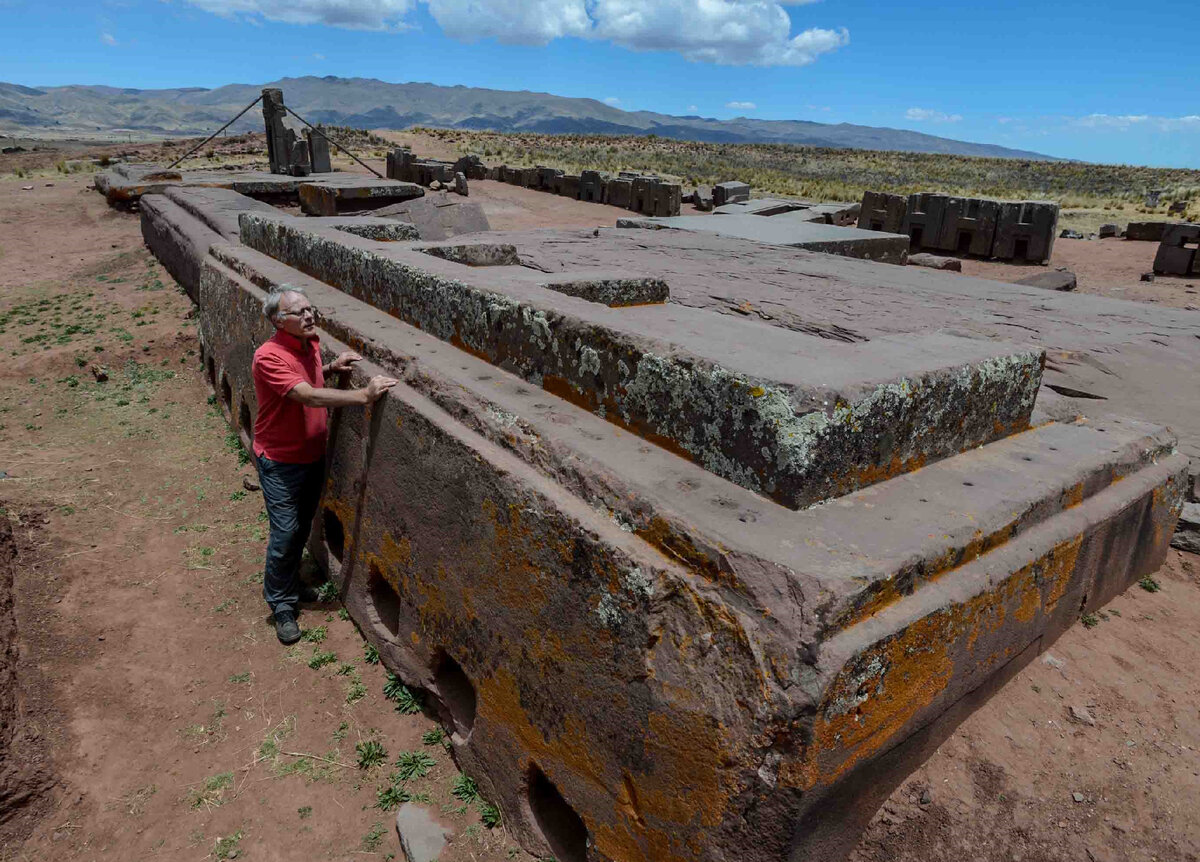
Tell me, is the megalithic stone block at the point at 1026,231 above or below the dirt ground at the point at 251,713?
above

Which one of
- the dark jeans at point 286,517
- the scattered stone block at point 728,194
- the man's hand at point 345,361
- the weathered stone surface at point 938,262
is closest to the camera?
the man's hand at point 345,361

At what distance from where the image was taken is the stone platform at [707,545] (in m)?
1.69

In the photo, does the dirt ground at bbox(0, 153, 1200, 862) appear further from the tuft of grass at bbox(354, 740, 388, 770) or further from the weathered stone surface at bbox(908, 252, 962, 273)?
the weathered stone surface at bbox(908, 252, 962, 273)

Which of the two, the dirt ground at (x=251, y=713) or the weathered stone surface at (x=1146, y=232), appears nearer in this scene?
the dirt ground at (x=251, y=713)

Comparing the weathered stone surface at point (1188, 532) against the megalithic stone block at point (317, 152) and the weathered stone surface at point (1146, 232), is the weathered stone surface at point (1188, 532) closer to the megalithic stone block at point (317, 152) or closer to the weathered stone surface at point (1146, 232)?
the weathered stone surface at point (1146, 232)

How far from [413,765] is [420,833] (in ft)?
1.12

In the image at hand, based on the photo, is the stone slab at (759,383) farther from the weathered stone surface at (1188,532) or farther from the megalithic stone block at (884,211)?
the megalithic stone block at (884,211)

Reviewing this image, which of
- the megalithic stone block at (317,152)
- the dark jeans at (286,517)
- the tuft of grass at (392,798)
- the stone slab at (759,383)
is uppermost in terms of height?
the megalithic stone block at (317,152)

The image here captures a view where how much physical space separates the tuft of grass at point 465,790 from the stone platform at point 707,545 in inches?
2.0

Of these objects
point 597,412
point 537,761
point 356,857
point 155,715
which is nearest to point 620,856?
point 537,761

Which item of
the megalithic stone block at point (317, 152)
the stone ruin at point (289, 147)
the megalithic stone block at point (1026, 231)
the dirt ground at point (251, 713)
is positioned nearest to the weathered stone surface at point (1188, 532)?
the dirt ground at point (251, 713)

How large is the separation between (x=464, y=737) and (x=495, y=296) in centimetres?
167

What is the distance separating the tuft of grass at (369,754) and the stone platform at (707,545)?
0.84ft

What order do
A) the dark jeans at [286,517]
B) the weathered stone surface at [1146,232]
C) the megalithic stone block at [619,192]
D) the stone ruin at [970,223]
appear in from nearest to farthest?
the dark jeans at [286,517]
the stone ruin at [970,223]
the weathered stone surface at [1146,232]
the megalithic stone block at [619,192]
